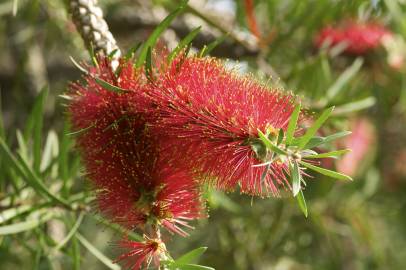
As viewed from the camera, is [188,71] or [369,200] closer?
[188,71]

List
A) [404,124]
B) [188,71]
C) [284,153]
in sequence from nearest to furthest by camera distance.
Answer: [284,153] < [188,71] < [404,124]

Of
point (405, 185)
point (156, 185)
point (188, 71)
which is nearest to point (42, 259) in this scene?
point (156, 185)

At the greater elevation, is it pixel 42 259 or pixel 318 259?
pixel 42 259

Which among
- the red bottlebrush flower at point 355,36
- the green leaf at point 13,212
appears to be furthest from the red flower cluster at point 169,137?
the red bottlebrush flower at point 355,36

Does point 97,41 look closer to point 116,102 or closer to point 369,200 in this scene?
point 116,102

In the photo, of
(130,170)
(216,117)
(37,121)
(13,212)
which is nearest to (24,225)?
(13,212)

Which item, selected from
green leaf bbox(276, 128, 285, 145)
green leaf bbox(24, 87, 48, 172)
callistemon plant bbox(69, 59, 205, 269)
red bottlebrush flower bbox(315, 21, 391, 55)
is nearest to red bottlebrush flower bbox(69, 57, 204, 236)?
callistemon plant bbox(69, 59, 205, 269)

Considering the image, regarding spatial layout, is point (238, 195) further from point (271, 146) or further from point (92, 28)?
point (271, 146)

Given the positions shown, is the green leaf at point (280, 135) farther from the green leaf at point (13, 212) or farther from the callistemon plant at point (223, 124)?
the green leaf at point (13, 212)
